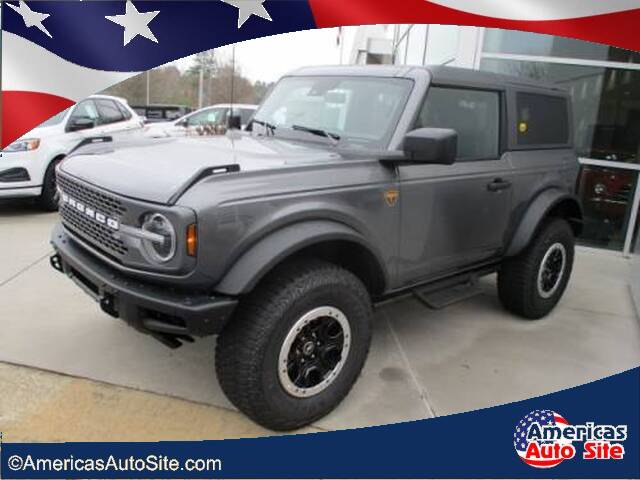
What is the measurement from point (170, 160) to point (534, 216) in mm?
2831

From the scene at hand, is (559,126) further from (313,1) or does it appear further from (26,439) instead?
(26,439)

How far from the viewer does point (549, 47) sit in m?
7.59

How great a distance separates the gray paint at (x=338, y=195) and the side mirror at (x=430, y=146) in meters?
0.21

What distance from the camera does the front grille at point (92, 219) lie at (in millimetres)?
2941

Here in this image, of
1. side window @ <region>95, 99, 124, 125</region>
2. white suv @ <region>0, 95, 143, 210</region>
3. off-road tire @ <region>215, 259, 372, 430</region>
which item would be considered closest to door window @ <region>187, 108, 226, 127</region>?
side window @ <region>95, 99, 124, 125</region>

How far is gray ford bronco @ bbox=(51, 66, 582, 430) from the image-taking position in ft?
9.02

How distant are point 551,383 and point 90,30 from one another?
11.2 ft

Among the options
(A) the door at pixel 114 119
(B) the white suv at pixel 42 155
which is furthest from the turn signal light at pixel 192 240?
(A) the door at pixel 114 119

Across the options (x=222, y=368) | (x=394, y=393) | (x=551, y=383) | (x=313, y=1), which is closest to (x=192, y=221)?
(x=222, y=368)

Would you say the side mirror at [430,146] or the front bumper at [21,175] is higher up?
the side mirror at [430,146]

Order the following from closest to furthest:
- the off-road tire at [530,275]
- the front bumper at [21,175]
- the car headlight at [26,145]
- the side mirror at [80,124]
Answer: the off-road tire at [530,275] < the front bumper at [21,175] < the car headlight at [26,145] < the side mirror at [80,124]

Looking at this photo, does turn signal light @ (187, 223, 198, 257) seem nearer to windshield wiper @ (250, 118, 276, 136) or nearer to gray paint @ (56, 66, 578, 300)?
gray paint @ (56, 66, 578, 300)

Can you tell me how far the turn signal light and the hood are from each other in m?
0.18

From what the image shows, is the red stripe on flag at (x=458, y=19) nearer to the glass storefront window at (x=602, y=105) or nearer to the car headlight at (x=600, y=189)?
the glass storefront window at (x=602, y=105)
